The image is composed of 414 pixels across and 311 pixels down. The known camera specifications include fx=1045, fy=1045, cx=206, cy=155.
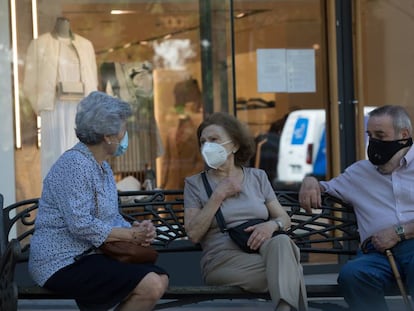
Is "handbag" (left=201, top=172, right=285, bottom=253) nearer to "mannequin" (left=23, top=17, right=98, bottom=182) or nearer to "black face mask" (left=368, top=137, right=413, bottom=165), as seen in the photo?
"black face mask" (left=368, top=137, right=413, bottom=165)

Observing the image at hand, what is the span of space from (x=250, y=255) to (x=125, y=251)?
712 mm

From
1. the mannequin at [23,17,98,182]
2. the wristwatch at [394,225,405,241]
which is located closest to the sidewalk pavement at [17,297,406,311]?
the wristwatch at [394,225,405,241]

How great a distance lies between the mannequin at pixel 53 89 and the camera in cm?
827

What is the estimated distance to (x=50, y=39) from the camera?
8.39 meters

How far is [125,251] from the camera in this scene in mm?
5133

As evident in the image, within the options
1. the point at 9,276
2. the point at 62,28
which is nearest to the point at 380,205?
the point at 9,276

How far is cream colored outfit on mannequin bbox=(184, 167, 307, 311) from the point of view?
5230 millimetres

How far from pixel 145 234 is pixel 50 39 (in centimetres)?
360

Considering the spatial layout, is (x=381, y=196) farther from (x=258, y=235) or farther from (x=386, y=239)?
(x=258, y=235)

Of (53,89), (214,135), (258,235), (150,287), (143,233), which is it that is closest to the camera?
(150,287)

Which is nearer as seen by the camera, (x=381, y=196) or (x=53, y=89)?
(x=381, y=196)

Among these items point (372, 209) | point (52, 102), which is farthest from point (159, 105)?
point (372, 209)

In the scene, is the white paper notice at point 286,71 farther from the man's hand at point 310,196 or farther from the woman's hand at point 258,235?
the woman's hand at point 258,235

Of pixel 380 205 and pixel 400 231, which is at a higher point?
pixel 380 205
